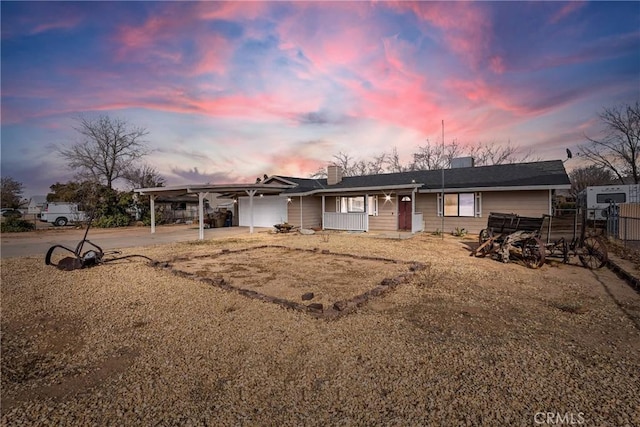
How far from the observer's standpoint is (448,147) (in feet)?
128

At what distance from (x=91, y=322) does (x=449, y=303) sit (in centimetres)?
573

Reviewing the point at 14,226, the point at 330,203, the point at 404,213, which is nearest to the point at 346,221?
the point at 330,203

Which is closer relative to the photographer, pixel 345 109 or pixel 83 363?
pixel 83 363

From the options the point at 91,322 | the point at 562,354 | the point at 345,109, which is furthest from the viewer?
the point at 345,109

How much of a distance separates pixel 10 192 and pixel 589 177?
277 feet

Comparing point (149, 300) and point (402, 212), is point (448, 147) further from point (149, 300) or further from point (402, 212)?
point (149, 300)

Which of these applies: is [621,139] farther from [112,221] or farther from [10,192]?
[10,192]

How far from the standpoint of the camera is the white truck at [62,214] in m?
24.7

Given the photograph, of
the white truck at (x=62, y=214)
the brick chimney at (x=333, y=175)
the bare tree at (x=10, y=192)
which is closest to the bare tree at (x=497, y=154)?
the brick chimney at (x=333, y=175)

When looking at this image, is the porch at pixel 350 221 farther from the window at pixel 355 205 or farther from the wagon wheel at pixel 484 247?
the wagon wheel at pixel 484 247

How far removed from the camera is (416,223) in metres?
15.6

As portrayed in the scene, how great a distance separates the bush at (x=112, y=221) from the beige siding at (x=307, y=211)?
14.9m

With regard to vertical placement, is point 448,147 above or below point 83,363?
above

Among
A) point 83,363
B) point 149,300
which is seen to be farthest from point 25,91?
point 83,363
